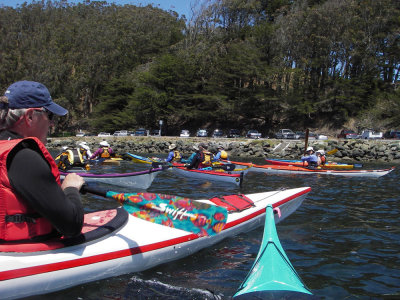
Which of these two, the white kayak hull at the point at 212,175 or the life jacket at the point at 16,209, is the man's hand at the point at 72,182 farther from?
the white kayak hull at the point at 212,175

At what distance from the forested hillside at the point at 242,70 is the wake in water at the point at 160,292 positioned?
41.3m

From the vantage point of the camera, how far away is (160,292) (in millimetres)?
3641

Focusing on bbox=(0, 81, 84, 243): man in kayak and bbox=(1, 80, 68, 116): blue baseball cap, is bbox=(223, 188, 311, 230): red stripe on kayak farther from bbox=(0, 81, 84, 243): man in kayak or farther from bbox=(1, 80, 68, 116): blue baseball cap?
bbox=(1, 80, 68, 116): blue baseball cap

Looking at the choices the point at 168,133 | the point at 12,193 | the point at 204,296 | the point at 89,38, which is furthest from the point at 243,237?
the point at 89,38

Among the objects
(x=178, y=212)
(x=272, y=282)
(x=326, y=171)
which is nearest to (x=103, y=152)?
(x=326, y=171)

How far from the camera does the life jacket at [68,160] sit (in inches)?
433

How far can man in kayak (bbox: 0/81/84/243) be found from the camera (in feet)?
8.17

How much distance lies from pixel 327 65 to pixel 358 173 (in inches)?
1353

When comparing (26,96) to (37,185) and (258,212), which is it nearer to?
(37,185)

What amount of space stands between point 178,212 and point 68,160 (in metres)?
8.37

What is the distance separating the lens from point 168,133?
5422 centimetres

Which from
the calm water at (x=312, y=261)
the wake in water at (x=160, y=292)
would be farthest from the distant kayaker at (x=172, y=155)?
the wake in water at (x=160, y=292)

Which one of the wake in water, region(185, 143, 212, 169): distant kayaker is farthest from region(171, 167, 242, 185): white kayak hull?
the wake in water

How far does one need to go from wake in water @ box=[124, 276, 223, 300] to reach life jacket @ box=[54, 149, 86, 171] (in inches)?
319
